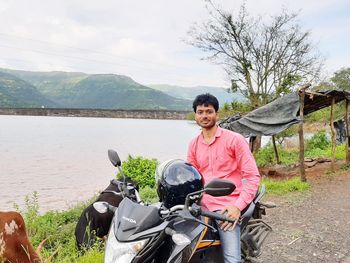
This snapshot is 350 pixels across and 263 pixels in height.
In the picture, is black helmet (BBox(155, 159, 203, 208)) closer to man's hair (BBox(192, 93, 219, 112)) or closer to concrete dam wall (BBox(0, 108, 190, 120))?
man's hair (BBox(192, 93, 219, 112))

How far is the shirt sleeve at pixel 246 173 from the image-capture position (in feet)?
9.60

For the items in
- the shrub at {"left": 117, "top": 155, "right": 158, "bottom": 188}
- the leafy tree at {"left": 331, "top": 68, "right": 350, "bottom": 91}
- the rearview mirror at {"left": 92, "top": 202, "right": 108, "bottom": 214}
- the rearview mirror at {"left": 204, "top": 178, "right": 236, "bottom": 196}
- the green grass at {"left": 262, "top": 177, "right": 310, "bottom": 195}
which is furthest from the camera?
the leafy tree at {"left": 331, "top": 68, "right": 350, "bottom": 91}

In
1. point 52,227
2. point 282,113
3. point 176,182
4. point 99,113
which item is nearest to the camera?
point 176,182

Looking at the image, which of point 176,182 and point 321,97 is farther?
point 321,97

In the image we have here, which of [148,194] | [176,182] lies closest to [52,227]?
[148,194]

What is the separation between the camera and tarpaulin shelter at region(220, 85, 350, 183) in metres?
11.5

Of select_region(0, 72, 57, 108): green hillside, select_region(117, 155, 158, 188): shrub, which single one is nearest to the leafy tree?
select_region(117, 155, 158, 188): shrub

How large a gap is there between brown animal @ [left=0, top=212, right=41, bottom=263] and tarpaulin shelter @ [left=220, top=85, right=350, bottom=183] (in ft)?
29.8

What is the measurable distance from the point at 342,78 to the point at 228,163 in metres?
47.7

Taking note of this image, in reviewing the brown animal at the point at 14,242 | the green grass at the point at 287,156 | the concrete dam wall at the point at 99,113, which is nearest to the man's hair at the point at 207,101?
the brown animal at the point at 14,242

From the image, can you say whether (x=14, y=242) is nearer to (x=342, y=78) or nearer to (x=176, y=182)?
(x=176, y=182)

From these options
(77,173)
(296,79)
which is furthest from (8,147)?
(296,79)

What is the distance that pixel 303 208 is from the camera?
8.24 metres

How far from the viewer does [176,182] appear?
2.45 metres
